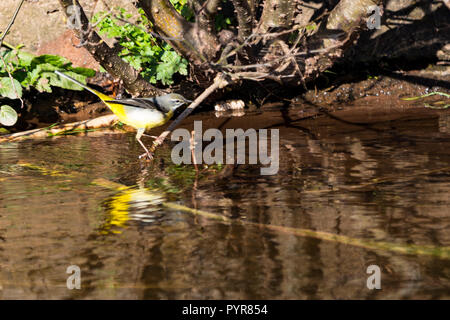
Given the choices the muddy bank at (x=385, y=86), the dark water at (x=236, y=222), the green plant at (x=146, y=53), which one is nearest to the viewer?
the dark water at (x=236, y=222)

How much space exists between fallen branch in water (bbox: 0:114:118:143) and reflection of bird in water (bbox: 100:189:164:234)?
Answer: 8.38 ft

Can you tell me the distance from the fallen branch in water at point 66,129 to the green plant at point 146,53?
2.25 feet

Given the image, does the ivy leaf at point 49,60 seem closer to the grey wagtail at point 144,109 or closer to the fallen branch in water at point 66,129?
the fallen branch in water at point 66,129

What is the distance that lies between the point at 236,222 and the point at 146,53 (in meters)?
3.69

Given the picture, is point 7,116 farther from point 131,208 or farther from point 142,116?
point 131,208

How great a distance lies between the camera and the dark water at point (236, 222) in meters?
2.67

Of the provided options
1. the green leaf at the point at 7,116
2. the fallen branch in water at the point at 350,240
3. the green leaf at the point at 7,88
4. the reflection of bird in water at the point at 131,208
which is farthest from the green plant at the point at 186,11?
the fallen branch in water at the point at 350,240

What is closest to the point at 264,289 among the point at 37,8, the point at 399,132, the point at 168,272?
the point at 168,272

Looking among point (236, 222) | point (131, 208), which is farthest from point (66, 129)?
point (236, 222)

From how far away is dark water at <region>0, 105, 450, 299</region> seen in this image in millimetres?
2668

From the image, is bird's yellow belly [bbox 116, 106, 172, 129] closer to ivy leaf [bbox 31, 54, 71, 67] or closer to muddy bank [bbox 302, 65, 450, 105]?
ivy leaf [bbox 31, 54, 71, 67]

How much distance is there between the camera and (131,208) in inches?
147

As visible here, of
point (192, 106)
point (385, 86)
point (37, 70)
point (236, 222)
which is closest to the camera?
point (236, 222)
